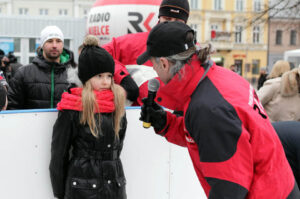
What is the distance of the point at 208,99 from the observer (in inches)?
63.8

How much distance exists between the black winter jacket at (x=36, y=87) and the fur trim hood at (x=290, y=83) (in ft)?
8.21

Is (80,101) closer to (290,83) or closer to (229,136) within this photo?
(229,136)

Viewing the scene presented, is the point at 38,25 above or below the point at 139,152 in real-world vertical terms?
above

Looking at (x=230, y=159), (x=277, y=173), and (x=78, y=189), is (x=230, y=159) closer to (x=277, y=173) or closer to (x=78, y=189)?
(x=277, y=173)

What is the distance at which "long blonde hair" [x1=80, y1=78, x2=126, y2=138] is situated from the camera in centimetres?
272

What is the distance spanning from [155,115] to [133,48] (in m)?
1.78

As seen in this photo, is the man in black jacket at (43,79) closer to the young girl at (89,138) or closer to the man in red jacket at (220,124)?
the young girl at (89,138)

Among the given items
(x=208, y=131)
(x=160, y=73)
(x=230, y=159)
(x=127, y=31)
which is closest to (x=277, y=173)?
(x=230, y=159)

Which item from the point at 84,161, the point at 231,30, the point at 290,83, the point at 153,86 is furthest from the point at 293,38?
the point at 153,86

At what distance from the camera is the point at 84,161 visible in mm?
2717

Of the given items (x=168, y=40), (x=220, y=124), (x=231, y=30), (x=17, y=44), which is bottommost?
(x=220, y=124)

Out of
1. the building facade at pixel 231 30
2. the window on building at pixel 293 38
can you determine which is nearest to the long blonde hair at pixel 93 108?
the building facade at pixel 231 30

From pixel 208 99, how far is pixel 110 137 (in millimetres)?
1318

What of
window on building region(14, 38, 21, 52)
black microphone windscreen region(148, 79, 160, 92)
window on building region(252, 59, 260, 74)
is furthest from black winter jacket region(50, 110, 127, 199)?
window on building region(252, 59, 260, 74)
